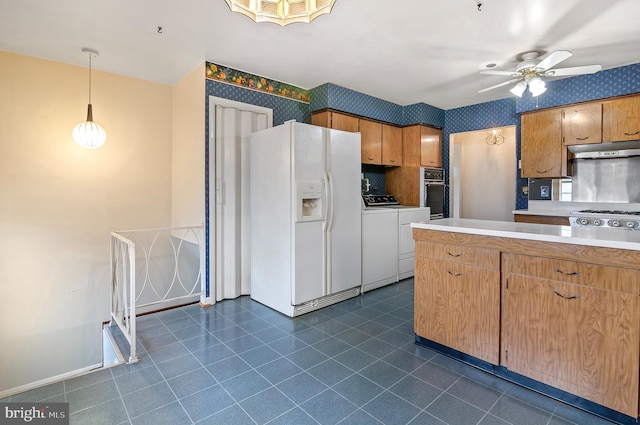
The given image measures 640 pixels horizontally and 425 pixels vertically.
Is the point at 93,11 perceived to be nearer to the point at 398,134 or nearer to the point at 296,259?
the point at 296,259

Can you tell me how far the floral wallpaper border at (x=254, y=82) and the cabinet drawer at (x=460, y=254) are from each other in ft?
8.87

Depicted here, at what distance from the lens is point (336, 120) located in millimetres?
4105

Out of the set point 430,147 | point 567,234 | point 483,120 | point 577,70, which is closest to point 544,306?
point 567,234

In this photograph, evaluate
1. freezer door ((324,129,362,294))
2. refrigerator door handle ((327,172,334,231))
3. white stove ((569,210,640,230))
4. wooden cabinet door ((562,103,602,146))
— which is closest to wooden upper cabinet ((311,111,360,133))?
freezer door ((324,129,362,294))

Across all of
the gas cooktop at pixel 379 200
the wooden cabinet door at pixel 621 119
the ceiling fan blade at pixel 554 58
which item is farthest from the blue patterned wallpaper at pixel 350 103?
the wooden cabinet door at pixel 621 119

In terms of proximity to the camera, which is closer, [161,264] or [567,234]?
[567,234]

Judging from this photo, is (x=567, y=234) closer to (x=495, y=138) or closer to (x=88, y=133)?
(x=88, y=133)

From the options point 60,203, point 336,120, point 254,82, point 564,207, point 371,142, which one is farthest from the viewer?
point 371,142

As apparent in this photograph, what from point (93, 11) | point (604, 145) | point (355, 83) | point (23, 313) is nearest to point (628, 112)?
point (604, 145)

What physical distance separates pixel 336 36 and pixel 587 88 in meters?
3.24

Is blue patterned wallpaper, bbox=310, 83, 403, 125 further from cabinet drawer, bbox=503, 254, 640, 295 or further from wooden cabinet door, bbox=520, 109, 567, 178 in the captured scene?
cabinet drawer, bbox=503, 254, 640, 295

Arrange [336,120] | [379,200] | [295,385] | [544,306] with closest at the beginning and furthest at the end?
[544,306], [295,385], [336,120], [379,200]

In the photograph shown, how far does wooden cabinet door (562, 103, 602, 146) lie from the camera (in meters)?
3.71

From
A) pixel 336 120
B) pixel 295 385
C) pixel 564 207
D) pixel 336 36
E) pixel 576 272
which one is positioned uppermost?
pixel 336 36
